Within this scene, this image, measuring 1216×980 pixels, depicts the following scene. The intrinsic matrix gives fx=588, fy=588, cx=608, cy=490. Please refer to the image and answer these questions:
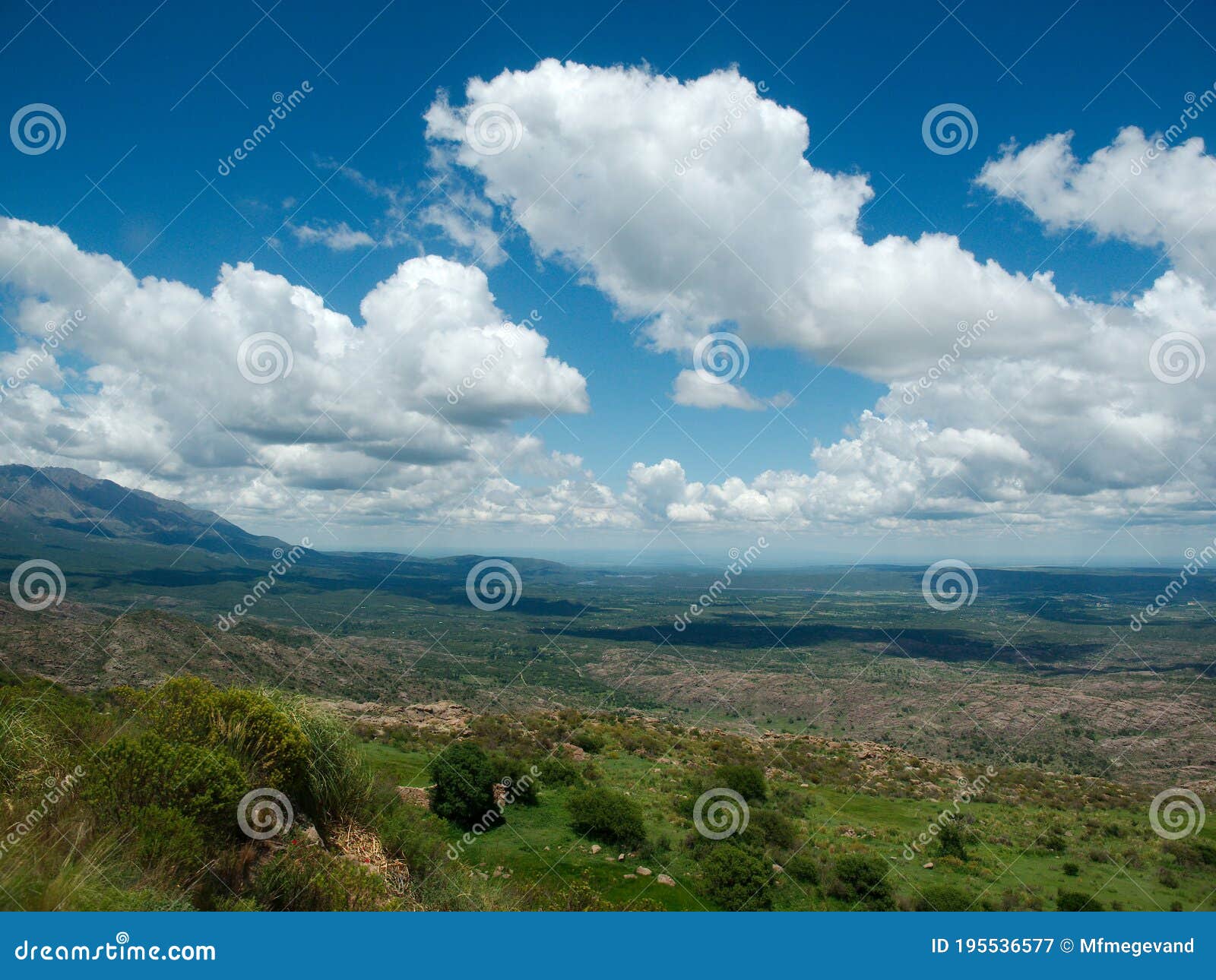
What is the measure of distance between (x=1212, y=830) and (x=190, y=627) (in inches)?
2520

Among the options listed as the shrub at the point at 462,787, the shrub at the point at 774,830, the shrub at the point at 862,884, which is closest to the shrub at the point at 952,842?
the shrub at the point at 862,884

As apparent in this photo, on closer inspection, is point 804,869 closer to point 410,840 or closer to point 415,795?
point 410,840

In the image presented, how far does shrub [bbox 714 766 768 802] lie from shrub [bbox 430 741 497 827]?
24.8 ft

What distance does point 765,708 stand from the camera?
200ft

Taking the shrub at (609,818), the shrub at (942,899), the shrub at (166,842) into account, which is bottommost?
the shrub at (166,842)

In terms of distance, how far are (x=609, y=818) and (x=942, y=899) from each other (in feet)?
25.6

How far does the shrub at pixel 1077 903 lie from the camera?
13.6 metres

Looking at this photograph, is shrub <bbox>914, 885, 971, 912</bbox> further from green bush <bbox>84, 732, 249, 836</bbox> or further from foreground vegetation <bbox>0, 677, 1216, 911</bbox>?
green bush <bbox>84, 732, 249, 836</bbox>

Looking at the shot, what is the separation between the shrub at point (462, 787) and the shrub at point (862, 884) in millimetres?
8426

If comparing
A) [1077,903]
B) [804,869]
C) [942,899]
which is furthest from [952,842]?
[804,869]

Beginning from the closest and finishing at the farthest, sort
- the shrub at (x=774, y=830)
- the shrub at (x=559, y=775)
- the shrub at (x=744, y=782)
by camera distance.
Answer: the shrub at (x=774, y=830), the shrub at (x=559, y=775), the shrub at (x=744, y=782)

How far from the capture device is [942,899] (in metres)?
13.4

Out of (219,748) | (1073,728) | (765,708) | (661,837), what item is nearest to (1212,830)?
(661,837)

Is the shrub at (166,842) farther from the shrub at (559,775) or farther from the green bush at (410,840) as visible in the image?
the shrub at (559,775)
